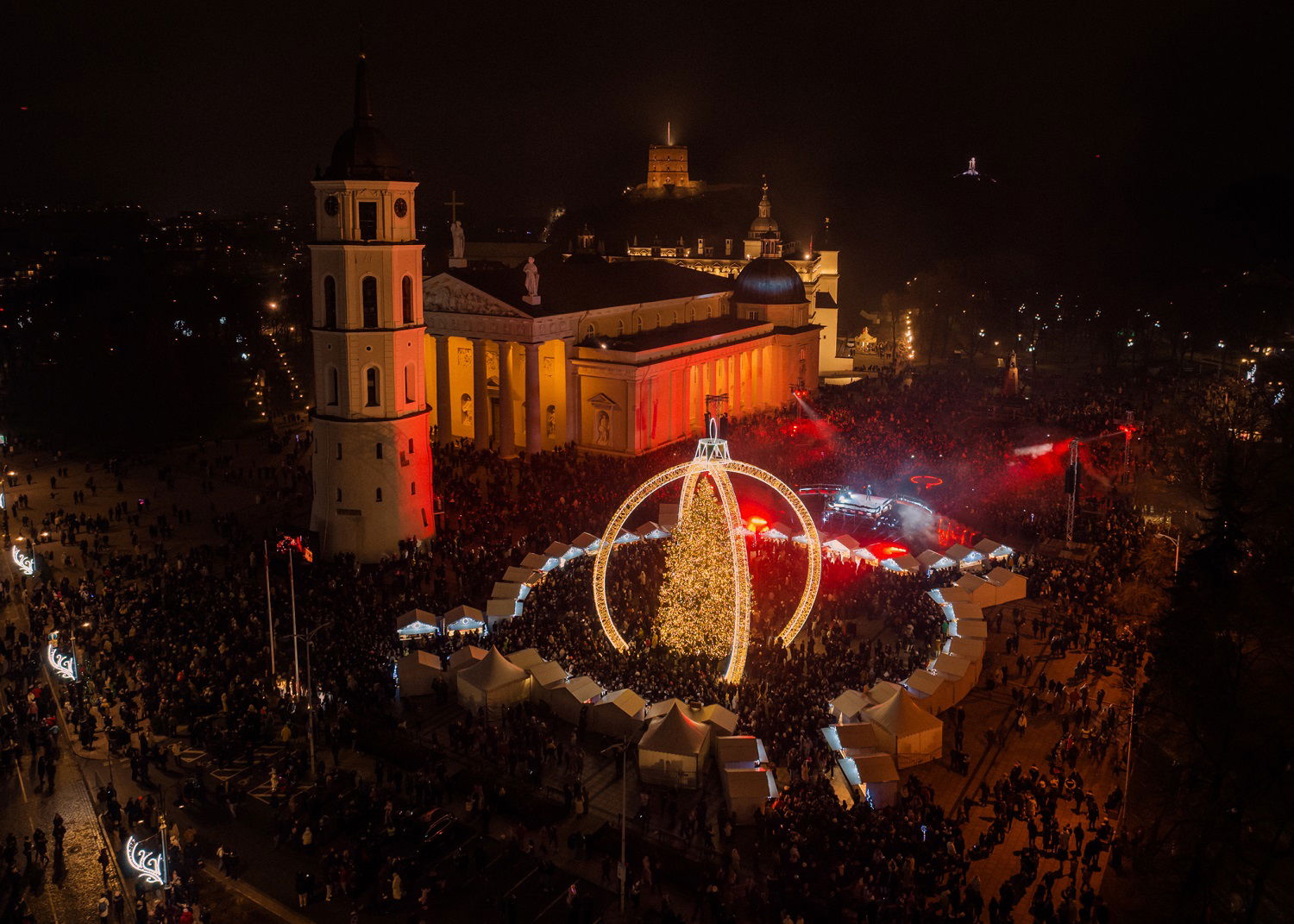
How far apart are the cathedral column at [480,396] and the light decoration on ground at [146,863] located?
32765mm

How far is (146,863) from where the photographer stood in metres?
18.6

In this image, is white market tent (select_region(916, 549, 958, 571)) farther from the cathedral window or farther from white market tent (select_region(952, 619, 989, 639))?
the cathedral window

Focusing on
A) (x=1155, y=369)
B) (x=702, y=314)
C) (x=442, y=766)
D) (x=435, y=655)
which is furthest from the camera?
(x=1155, y=369)

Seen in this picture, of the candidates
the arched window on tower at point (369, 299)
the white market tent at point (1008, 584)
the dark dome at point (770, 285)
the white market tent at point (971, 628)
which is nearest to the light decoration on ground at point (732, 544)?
the white market tent at point (971, 628)

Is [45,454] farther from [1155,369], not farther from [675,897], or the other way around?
[1155,369]

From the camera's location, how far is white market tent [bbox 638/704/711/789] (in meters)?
21.6

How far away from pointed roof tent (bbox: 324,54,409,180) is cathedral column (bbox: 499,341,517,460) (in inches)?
570

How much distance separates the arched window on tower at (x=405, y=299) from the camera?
3578 centimetres

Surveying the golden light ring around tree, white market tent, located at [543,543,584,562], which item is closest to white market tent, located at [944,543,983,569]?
the golden light ring around tree

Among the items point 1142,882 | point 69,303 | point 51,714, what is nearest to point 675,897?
point 1142,882

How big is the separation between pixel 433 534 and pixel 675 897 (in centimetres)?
2114

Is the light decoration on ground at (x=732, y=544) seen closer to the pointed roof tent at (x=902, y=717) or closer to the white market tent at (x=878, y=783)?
the pointed roof tent at (x=902, y=717)

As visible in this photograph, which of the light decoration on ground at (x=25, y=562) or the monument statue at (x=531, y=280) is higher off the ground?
the monument statue at (x=531, y=280)

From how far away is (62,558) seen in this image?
36.2 meters
